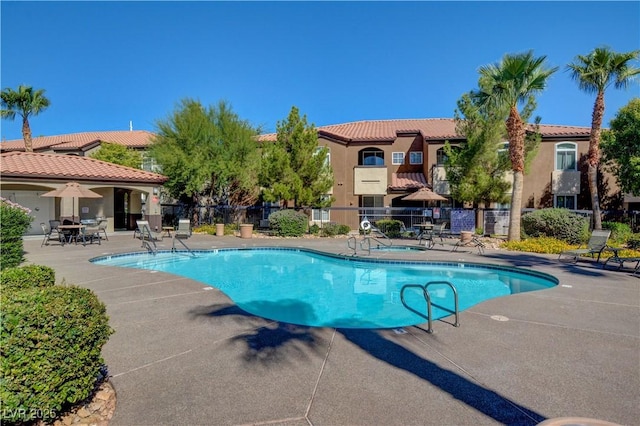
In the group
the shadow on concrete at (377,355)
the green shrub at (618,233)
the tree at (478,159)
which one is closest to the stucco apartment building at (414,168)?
the tree at (478,159)

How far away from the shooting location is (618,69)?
680 inches

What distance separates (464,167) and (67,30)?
822 inches

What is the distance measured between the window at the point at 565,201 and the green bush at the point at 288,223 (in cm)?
1835

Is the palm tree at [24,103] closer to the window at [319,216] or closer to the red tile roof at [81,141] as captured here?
the red tile roof at [81,141]

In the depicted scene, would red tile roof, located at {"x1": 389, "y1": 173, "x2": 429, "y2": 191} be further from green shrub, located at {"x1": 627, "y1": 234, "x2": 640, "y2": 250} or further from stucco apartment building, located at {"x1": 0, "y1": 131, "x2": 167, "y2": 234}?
stucco apartment building, located at {"x1": 0, "y1": 131, "x2": 167, "y2": 234}

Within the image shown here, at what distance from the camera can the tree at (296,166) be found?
867 inches

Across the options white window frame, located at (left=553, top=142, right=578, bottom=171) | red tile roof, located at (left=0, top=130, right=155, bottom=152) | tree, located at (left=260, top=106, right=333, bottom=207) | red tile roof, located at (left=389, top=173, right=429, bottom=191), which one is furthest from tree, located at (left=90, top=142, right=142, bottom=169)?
white window frame, located at (left=553, top=142, right=578, bottom=171)

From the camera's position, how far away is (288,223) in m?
21.4

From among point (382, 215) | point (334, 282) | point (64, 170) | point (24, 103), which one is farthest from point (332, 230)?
point (24, 103)

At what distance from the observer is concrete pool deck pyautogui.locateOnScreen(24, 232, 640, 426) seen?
342cm

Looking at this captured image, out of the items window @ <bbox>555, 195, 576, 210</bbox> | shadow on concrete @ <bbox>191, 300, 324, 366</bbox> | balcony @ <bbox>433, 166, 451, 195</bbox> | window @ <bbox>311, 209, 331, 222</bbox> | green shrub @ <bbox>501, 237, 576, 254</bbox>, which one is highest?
balcony @ <bbox>433, 166, 451, 195</bbox>

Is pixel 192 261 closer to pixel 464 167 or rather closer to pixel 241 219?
pixel 241 219

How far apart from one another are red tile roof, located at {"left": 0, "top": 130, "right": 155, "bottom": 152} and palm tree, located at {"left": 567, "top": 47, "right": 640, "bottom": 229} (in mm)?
32780

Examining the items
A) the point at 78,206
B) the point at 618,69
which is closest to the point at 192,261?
the point at 78,206
